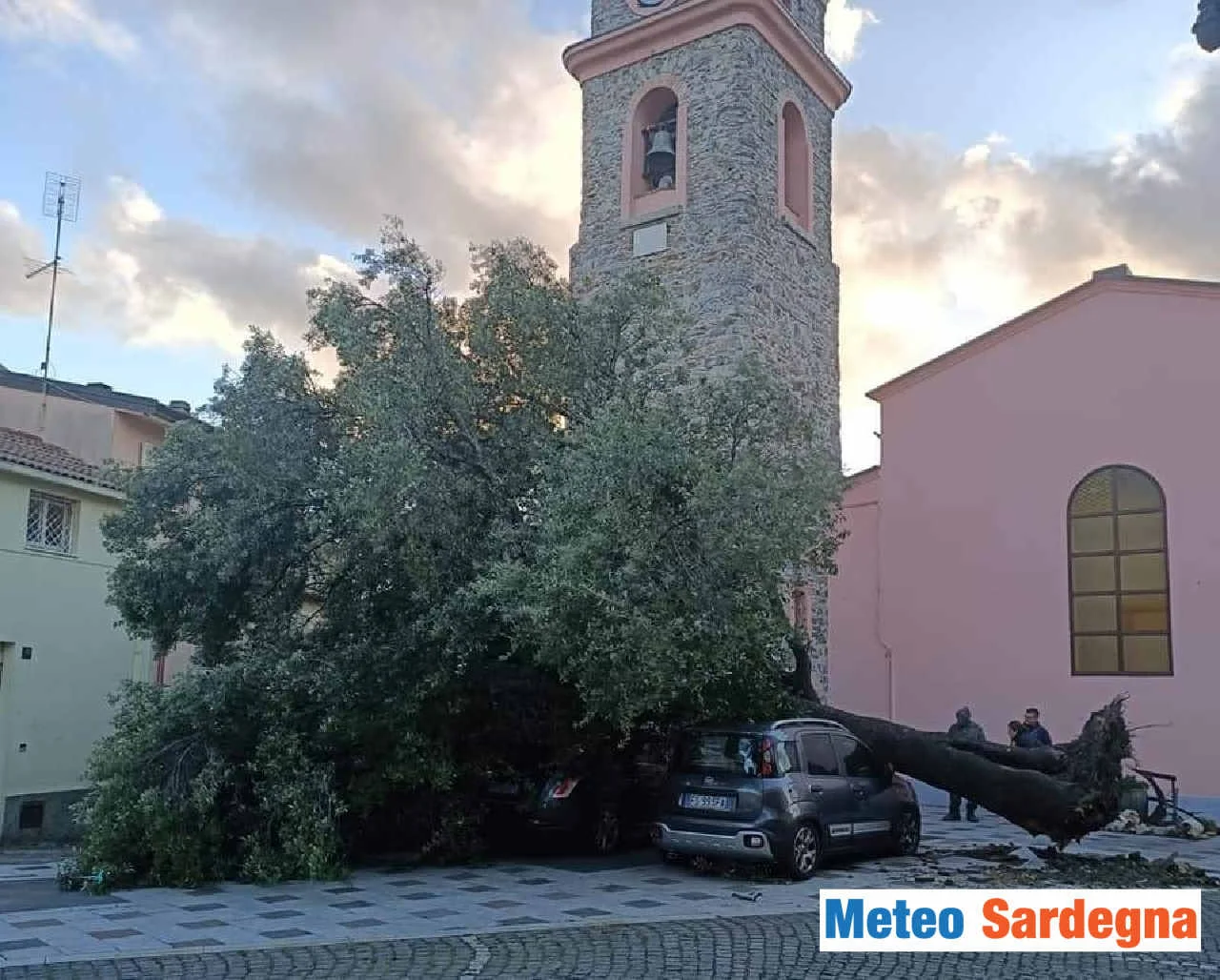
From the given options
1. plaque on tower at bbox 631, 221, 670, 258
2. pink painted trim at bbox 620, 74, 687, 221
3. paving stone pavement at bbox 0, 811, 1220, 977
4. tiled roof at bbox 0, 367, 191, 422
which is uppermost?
pink painted trim at bbox 620, 74, 687, 221

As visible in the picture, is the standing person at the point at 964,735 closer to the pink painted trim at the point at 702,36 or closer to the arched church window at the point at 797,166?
the arched church window at the point at 797,166

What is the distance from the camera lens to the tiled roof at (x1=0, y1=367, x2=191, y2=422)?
72.0ft

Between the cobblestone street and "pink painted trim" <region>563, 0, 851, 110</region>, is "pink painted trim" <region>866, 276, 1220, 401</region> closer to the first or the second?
"pink painted trim" <region>563, 0, 851, 110</region>

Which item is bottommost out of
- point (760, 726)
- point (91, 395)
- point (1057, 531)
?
point (760, 726)

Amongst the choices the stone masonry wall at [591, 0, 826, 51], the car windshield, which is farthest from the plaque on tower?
the car windshield

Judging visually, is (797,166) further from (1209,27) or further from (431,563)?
(1209,27)

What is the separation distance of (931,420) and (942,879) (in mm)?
9838

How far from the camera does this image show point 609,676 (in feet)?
34.1

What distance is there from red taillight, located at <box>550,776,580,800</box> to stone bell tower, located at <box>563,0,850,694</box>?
9.81 meters

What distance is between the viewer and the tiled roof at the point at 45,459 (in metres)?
16.1

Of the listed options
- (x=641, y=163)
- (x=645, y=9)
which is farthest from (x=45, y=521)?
(x=645, y=9)

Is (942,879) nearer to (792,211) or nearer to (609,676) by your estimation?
(609,676)

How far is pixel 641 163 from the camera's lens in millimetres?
24094

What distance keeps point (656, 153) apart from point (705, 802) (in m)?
15.8
